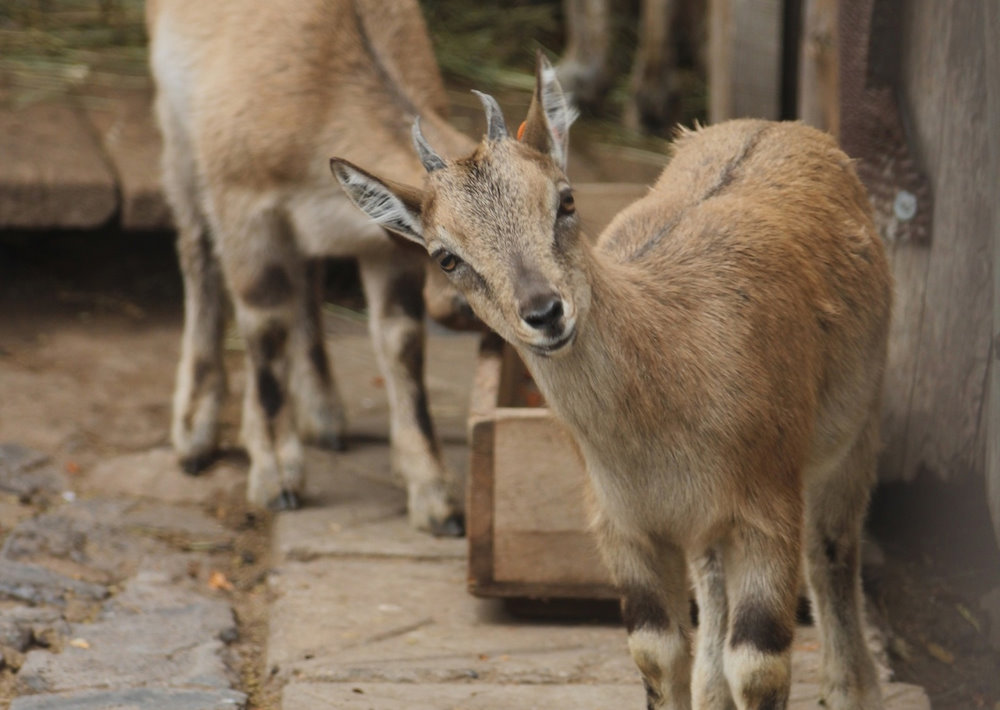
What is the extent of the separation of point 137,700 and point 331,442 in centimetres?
231

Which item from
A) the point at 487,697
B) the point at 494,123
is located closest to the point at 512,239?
the point at 494,123

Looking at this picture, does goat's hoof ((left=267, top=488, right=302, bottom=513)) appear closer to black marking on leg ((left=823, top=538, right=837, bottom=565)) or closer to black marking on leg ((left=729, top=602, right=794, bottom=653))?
black marking on leg ((left=823, top=538, right=837, bottom=565))

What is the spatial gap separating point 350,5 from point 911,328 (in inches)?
96.6

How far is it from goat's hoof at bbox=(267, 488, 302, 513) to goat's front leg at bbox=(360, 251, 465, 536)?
41 cm

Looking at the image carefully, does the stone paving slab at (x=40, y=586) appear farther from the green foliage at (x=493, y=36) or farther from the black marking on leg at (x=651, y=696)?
the green foliage at (x=493, y=36)

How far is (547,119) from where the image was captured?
3439mm

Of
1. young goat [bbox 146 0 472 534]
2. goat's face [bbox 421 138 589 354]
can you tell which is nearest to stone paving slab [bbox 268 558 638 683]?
young goat [bbox 146 0 472 534]

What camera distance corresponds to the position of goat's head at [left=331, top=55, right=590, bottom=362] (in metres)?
3.10

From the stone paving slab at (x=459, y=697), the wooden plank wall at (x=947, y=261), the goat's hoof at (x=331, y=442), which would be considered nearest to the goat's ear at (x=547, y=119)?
the wooden plank wall at (x=947, y=261)

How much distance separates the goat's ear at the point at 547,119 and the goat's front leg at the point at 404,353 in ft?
6.97

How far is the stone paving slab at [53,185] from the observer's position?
7145 millimetres

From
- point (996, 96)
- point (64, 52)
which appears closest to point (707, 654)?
point (996, 96)

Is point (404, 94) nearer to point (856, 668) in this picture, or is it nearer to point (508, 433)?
point (508, 433)

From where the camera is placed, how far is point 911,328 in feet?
16.0
